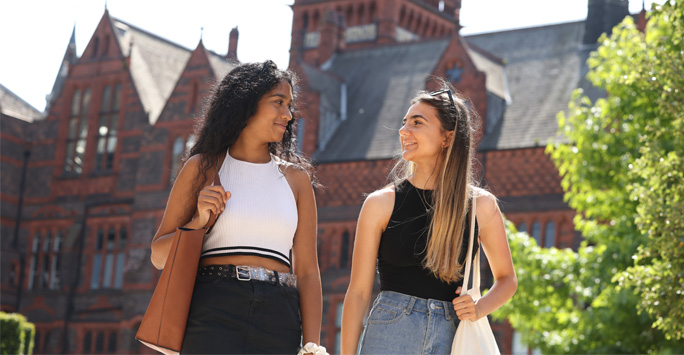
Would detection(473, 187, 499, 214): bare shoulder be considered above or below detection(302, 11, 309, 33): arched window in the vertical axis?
below

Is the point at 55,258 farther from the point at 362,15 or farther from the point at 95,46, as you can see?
the point at 362,15

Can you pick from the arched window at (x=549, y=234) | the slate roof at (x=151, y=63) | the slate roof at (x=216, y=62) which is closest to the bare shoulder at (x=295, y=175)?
the arched window at (x=549, y=234)

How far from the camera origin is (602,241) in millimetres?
16547

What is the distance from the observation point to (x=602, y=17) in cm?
3198

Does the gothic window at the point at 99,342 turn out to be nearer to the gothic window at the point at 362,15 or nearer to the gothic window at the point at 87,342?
the gothic window at the point at 87,342

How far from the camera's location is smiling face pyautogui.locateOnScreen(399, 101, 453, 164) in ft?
15.0

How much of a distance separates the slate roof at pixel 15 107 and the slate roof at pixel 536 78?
1635 cm

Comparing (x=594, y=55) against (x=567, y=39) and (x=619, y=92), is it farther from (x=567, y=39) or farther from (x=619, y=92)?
(x=567, y=39)

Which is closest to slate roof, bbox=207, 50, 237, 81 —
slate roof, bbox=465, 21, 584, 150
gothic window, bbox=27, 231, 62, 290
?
gothic window, bbox=27, 231, 62, 290

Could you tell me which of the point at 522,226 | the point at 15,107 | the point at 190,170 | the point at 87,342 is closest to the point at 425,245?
the point at 190,170

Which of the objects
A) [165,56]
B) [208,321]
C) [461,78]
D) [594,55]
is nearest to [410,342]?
[208,321]

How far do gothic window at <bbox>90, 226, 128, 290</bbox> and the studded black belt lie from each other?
29.7 metres

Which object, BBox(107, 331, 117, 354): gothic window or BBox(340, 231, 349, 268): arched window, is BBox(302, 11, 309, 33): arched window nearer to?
BBox(340, 231, 349, 268): arched window

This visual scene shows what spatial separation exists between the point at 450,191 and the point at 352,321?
27.1 inches
